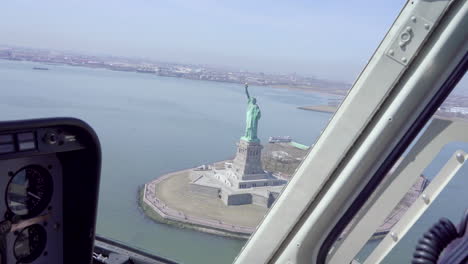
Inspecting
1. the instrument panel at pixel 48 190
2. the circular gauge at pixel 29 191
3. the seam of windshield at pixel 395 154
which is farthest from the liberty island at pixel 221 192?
the seam of windshield at pixel 395 154

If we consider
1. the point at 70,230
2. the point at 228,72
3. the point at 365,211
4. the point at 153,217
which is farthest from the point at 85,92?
the point at 365,211

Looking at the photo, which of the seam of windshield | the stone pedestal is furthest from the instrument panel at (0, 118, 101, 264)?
the stone pedestal

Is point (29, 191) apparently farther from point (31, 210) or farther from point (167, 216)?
point (167, 216)

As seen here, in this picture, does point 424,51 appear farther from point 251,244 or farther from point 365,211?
point 251,244

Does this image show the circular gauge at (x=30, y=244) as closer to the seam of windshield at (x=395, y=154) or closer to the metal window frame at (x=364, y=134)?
the metal window frame at (x=364, y=134)

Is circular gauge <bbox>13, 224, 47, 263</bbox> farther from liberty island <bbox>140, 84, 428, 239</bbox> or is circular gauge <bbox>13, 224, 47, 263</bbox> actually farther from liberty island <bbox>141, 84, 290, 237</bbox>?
liberty island <bbox>141, 84, 290, 237</bbox>

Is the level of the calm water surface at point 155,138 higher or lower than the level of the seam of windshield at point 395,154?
lower

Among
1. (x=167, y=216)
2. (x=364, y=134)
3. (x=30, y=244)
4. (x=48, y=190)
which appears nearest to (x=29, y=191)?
(x=48, y=190)
